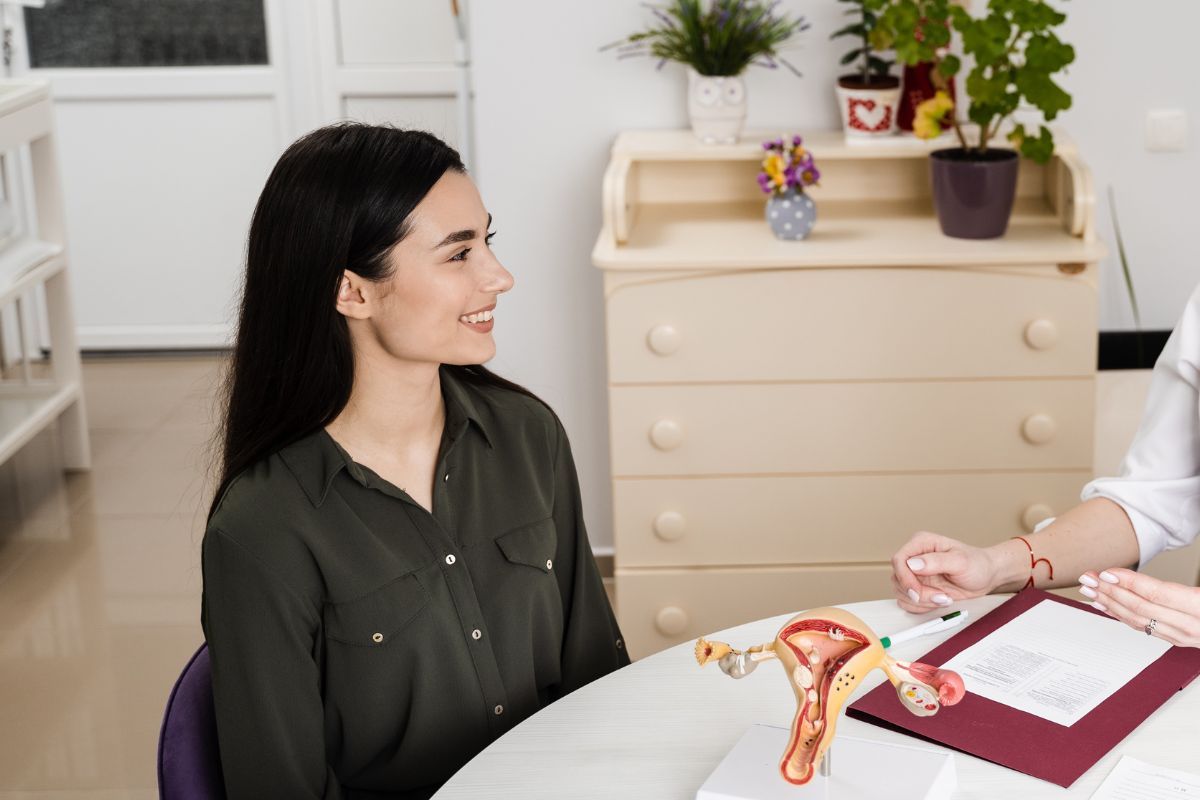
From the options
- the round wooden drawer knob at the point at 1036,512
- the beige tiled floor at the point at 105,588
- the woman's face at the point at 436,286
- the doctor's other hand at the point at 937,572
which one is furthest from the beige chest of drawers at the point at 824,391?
the doctor's other hand at the point at 937,572

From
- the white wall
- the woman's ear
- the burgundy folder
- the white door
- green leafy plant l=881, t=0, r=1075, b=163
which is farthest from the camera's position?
the white door

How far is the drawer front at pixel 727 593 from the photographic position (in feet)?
9.27

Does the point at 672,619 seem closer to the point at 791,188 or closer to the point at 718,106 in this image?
the point at 791,188

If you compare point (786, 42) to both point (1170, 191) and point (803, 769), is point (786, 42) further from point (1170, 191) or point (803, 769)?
point (803, 769)

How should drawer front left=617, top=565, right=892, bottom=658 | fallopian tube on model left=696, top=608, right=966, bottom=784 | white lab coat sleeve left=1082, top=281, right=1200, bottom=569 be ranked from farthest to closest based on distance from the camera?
1. drawer front left=617, top=565, right=892, bottom=658
2. white lab coat sleeve left=1082, top=281, right=1200, bottom=569
3. fallopian tube on model left=696, top=608, right=966, bottom=784

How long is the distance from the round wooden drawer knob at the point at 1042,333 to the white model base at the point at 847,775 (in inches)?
60.6

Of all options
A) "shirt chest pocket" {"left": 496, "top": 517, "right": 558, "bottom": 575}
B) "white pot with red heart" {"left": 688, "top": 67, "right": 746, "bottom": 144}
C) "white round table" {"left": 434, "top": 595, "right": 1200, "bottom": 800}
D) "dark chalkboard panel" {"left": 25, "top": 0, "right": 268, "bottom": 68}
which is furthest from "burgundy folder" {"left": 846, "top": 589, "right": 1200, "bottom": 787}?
"dark chalkboard panel" {"left": 25, "top": 0, "right": 268, "bottom": 68}

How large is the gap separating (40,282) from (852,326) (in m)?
2.51

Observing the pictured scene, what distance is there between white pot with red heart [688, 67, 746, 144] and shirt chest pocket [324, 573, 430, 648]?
1622 mm

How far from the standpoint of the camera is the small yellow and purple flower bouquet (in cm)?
269

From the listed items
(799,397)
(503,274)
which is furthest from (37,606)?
(503,274)

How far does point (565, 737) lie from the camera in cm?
139

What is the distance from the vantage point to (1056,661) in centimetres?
145

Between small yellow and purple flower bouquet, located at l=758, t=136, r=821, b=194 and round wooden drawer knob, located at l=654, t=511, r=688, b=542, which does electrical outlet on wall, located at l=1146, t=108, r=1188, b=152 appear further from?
round wooden drawer knob, located at l=654, t=511, r=688, b=542
